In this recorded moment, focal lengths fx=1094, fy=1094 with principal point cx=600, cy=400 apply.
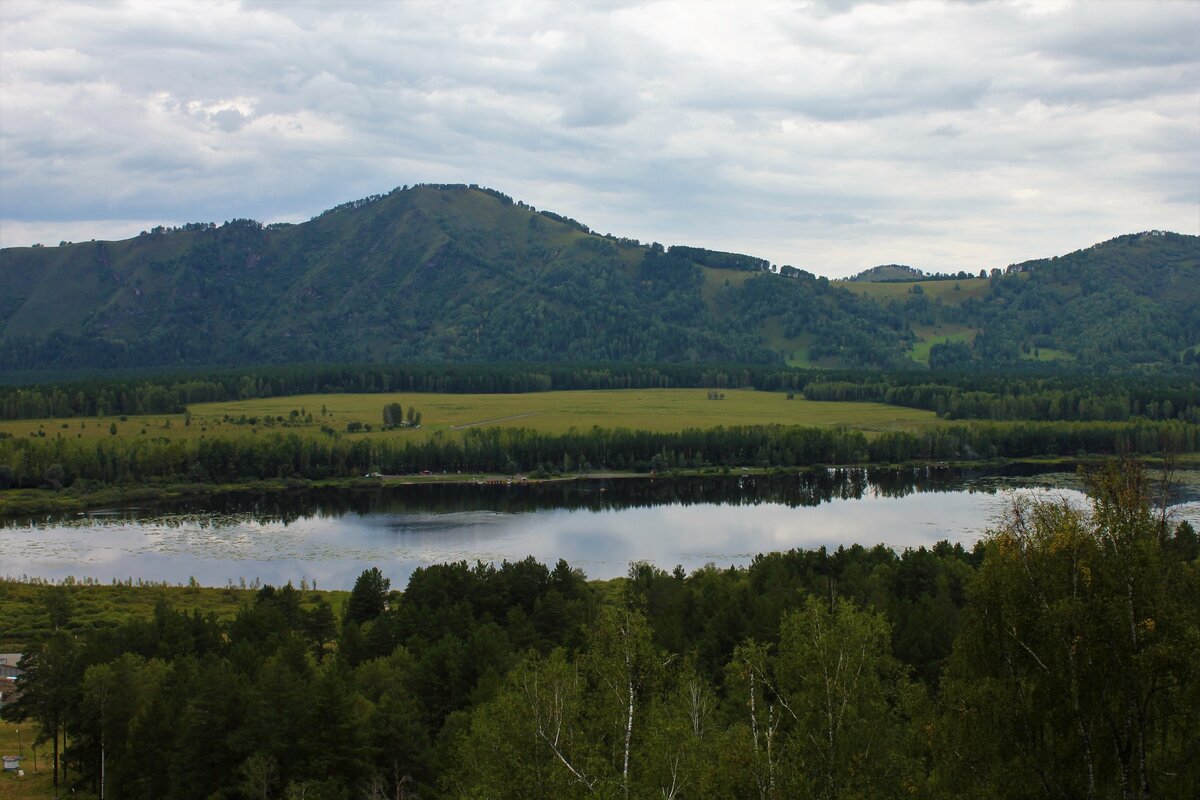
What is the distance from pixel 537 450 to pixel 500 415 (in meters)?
34.0

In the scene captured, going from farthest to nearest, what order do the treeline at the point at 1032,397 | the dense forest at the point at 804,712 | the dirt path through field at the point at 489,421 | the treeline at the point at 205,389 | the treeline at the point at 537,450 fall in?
the treeline at the point at 205,389 < the treeline at the point at 1032,397 < the dirt path through field at the point at 489,421 < the treeline at the point at 537,450 < the dense forest at the point at 804,712

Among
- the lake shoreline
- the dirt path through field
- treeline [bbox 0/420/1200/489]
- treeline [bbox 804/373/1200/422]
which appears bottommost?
the lake shoreline

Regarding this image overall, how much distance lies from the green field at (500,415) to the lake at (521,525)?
2626cm

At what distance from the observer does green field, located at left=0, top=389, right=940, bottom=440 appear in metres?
132

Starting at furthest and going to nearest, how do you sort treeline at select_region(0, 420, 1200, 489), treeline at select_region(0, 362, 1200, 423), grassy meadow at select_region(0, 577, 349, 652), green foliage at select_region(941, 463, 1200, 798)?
treeline at select_region(0, 362, 1200, 423) < treeline at select_region(0, 420, 1200, 489) < grassy meadow at select_region(0, 577, 349, 652) < green foliage at select_region(941, 463, 1200, 798)

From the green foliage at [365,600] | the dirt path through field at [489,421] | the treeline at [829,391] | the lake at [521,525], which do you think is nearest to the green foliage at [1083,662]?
the green foliage at [365,600]

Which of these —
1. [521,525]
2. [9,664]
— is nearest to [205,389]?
[521,525]

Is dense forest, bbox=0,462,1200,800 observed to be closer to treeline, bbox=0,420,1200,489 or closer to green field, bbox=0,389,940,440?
treeline, bbox=0,420,1200,489

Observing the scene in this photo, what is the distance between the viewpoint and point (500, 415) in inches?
5994

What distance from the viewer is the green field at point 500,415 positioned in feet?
433

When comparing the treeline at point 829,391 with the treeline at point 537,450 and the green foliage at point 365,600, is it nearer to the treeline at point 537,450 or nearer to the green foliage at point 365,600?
the treeline at point 537,450

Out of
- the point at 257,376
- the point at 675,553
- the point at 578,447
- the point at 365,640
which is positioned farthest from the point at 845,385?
the point at 365,640

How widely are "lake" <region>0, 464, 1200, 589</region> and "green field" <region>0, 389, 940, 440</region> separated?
26.3 meters

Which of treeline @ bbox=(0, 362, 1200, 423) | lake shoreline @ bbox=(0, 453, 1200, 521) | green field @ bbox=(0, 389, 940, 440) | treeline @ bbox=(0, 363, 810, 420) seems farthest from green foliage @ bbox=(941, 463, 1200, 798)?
treeline @ bbox=(0, 363, 810, 420)
